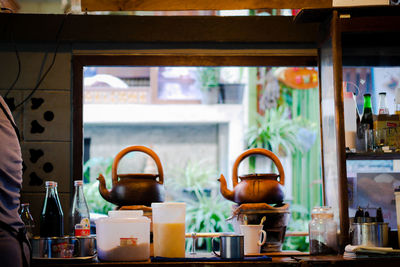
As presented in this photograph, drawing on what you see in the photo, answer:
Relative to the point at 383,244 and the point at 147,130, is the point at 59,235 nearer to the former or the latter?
the point at 383,244

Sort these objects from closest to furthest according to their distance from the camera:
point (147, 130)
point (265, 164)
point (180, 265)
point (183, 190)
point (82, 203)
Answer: point (180, 265), point (82, 203), point (265, 164), point (183, 190), point (147, 130)

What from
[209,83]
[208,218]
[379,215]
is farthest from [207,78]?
[379,215]

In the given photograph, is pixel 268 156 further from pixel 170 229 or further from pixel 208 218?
pixel 208 218

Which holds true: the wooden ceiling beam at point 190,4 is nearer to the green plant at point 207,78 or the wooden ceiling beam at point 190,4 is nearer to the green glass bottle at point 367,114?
the green glass bottle at point 367,114

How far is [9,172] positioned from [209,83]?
4.47m

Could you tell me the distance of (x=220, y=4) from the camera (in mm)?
2961

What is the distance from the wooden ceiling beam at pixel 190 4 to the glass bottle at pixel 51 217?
3.51ft

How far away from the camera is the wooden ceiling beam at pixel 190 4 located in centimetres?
291

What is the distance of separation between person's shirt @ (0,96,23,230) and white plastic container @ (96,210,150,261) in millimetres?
398

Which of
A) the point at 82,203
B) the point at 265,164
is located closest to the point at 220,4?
the point at 82,203

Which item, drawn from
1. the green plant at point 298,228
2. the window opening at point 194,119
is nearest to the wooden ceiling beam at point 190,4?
the window opening at point 194,119

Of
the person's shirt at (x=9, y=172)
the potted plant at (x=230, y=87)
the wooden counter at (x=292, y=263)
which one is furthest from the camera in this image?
the potted plant at (x=230, y=87)

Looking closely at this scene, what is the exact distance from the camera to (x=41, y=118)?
10.1 feet

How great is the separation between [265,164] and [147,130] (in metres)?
1.96
